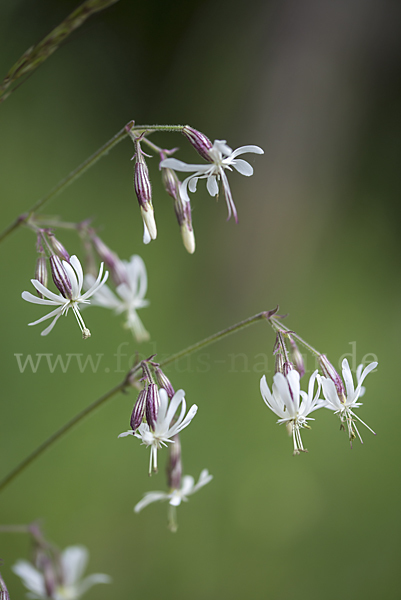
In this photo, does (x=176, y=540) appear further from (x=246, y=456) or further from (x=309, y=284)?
(x=309, y=284)

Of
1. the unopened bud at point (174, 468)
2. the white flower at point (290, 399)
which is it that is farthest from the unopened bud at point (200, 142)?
the unopened bud at point (174, 468)

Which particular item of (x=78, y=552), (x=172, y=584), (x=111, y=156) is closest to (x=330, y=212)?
(x=111, y=156)

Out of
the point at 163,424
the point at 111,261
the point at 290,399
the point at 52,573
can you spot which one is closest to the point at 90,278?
the point at 111,261

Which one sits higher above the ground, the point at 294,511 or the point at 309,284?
the point at 309,284

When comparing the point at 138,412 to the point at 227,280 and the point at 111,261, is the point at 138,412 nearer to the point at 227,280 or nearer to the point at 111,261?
the point at 111,261

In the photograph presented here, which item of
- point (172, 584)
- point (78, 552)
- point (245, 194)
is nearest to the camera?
point (78, 552)

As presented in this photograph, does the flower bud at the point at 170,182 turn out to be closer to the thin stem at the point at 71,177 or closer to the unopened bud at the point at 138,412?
the thin stem at the point at 71,177
